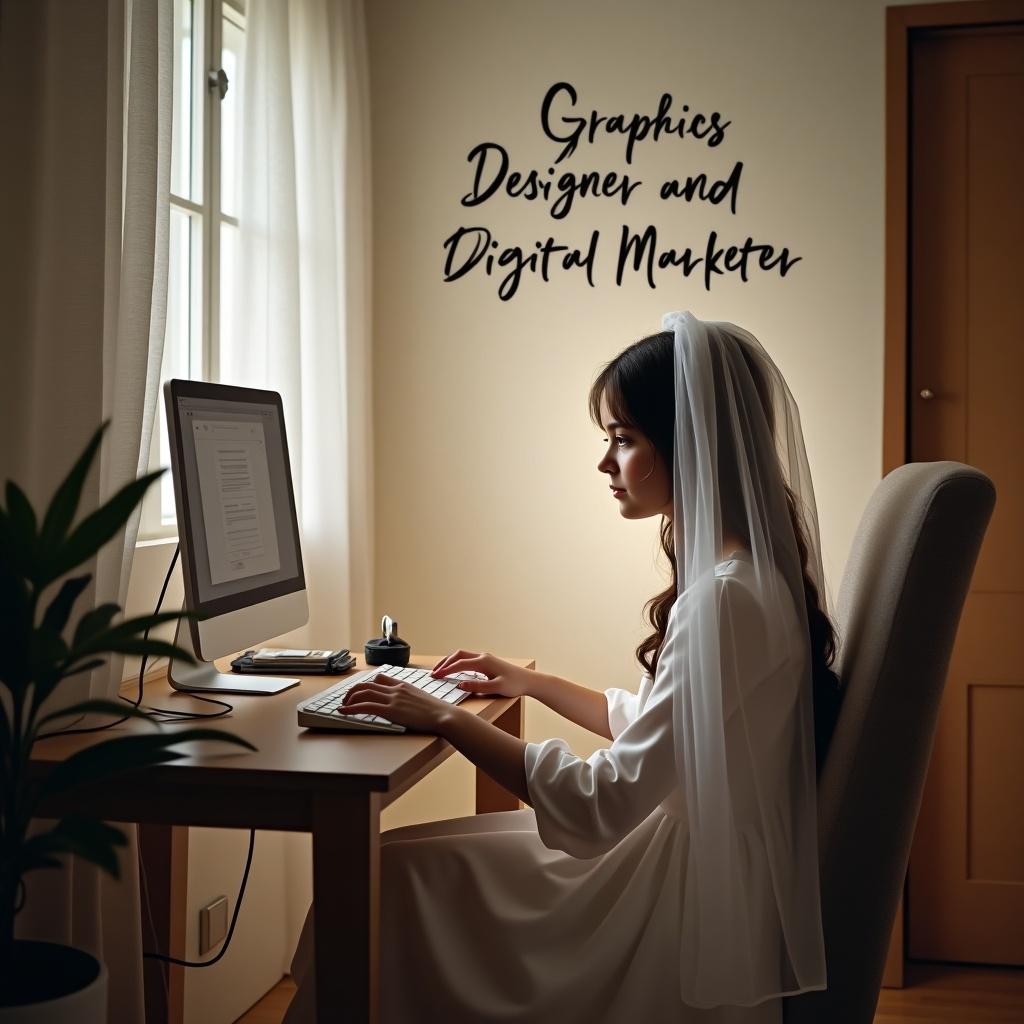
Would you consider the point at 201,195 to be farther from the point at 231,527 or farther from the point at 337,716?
the point at 337,716

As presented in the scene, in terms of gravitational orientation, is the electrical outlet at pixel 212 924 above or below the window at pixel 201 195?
below

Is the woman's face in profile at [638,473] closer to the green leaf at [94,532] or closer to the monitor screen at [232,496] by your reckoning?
the monitor screen at [232,496]

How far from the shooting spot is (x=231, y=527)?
72.8 inches

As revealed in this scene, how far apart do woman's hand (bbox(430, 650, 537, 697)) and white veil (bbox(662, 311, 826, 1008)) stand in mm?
483

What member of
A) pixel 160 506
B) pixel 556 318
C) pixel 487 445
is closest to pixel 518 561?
pixel 487 445

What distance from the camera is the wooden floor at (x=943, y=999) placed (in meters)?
2.53

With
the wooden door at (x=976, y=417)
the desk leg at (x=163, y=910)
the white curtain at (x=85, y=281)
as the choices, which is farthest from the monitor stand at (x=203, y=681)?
the wooden door at (x=976, y=417)

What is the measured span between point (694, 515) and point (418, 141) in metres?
1.85

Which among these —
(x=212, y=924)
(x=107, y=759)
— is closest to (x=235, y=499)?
(x=107, y=759)

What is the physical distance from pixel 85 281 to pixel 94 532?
618 millimetres

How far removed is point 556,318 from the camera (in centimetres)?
298

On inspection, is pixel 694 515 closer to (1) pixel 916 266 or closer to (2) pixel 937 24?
(1) pixel 916 266

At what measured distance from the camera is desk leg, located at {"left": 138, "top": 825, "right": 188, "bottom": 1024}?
1872mm

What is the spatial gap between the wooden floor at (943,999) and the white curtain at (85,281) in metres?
0.96
